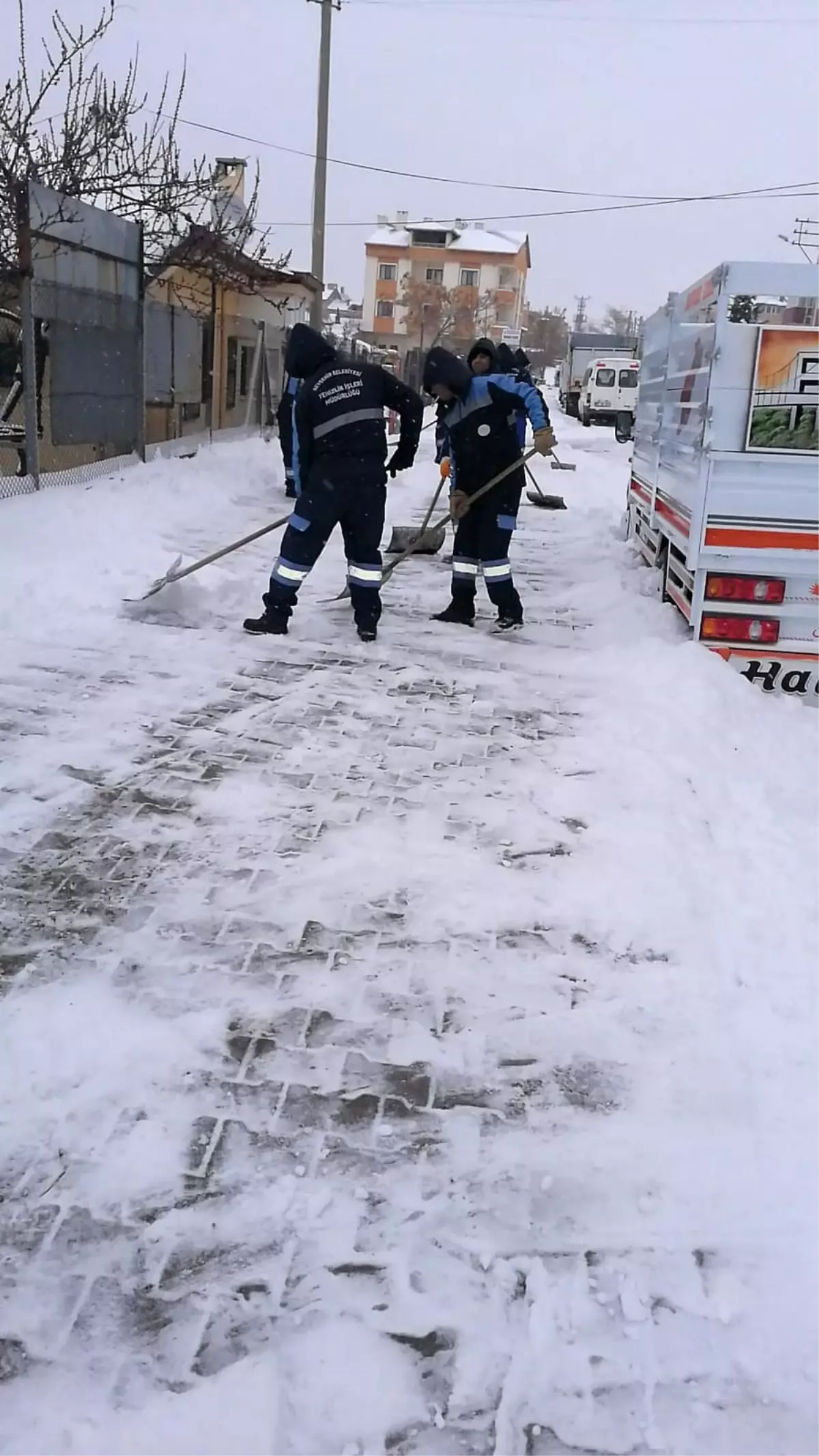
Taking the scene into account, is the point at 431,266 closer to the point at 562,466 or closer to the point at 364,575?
the point at 562,466

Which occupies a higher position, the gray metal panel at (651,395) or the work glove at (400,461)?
the gray metal panel at (651,395)

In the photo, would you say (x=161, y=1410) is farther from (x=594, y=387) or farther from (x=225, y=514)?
(x=594, y=387)

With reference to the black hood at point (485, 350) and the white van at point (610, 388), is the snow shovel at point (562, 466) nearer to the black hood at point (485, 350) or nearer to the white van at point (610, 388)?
the black hood at point (485, 350)

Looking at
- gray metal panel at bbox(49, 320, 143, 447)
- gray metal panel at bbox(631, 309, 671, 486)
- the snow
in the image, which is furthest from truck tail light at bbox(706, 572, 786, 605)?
gray metal panel at bbox(49, 320, 143, 447)

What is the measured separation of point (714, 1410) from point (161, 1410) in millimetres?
956

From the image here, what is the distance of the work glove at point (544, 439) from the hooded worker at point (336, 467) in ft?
2.49

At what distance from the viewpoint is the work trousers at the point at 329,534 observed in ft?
22.7

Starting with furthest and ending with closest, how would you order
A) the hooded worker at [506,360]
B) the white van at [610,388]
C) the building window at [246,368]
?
the white van at [610,388] < the building window at [246,368] < the hooded worker at [506,360]

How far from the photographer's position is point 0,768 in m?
4.54

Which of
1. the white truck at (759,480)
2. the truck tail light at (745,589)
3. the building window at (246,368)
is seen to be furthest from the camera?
the building window at (246,368)

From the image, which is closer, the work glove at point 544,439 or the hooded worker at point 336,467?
the hooded worker at point 336,467

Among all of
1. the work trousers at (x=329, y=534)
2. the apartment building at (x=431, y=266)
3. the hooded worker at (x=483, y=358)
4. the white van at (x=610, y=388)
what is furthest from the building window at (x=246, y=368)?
the apartment building at (x=431, y=266)

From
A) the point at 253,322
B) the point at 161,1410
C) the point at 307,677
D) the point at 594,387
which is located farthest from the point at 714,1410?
the point at 594,387

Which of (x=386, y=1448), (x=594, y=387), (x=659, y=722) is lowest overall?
(x=386, y=1448)
